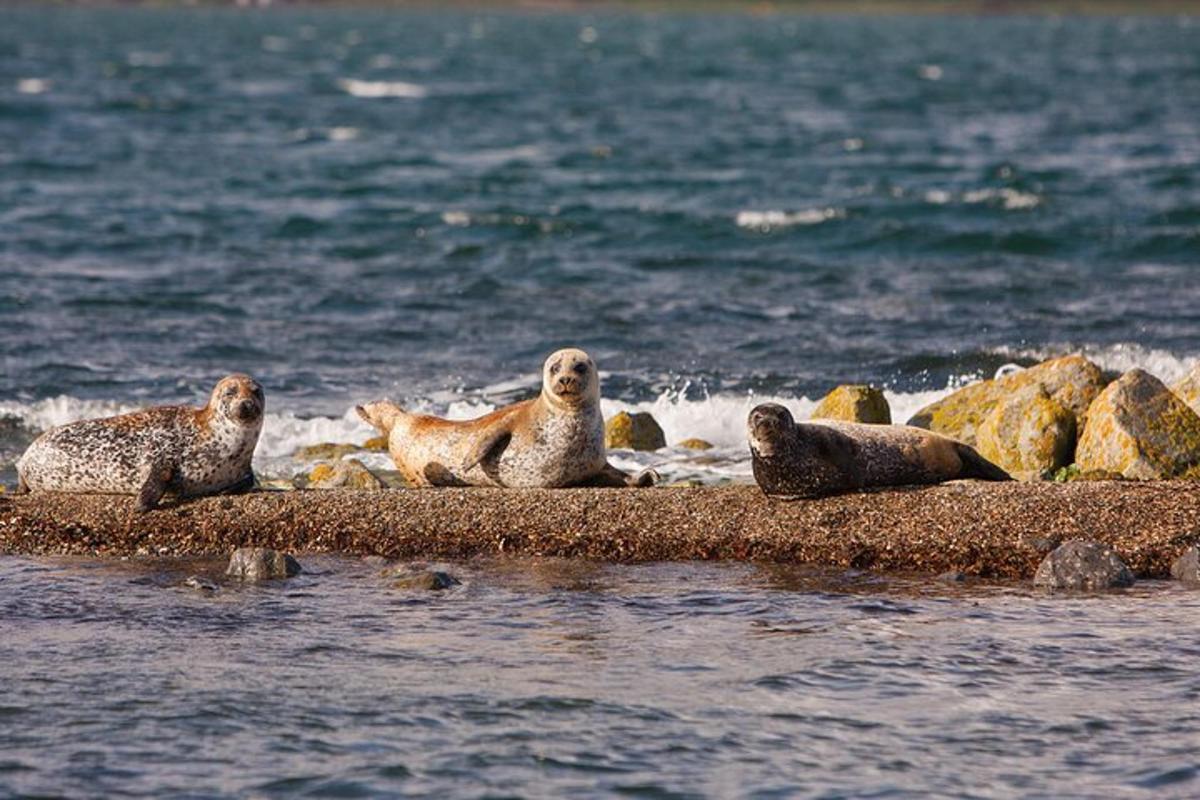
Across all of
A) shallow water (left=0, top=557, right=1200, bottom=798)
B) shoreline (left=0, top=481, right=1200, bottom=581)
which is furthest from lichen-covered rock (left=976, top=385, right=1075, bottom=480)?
shallow water (left=0, top=557, right=1200, bottom=798)

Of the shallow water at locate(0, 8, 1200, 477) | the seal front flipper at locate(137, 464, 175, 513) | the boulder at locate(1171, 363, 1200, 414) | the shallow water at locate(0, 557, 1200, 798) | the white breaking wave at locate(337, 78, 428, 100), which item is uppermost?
the white breaking wave at locate(337, 78, 428, 100)

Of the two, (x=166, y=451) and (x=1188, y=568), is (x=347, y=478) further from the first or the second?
(x=1188, y=568)

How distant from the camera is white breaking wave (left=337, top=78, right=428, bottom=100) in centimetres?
6381

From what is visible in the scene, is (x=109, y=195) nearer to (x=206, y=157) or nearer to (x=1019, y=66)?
(x=206, y=157)

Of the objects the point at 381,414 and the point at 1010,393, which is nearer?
the point at 381,414

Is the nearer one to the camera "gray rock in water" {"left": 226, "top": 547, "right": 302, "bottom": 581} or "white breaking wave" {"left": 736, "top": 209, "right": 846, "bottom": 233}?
"gray rock in water" {"left": 226, "top": 547, "right": 302, "bottom": 581}

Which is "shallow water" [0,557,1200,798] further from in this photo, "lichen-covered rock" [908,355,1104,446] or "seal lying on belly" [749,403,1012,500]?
"lichen-covered rock" [908,355,1104,446]

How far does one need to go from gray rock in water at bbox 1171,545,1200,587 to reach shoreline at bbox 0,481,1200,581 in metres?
0.06

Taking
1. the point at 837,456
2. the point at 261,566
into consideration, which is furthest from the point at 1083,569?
the point at 261,566

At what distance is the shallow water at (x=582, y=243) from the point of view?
1888 cm

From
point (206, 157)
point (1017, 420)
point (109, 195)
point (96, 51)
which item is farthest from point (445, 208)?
point (96, 51)

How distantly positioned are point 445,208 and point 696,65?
51.6 metres

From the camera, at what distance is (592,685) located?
869 centimetres

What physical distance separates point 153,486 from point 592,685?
394 cm
